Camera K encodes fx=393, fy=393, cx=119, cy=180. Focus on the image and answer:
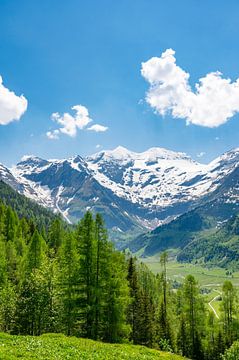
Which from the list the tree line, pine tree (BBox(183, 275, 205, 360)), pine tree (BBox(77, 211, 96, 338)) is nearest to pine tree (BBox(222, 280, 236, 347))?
the tree line

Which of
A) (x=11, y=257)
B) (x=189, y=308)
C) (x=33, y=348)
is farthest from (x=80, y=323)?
(x=11, y=257)

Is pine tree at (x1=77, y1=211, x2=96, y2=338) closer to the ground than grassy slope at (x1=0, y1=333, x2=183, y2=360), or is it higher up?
higher up

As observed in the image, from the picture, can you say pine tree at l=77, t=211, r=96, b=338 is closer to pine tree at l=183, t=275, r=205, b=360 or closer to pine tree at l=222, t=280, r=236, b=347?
pine tree at l=183, t=275, r=205, b=360

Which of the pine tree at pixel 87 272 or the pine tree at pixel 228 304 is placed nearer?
the pine tree at pixel 87 272

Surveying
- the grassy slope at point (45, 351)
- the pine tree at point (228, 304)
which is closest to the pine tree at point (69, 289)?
the grassy slope at point (45, 351)

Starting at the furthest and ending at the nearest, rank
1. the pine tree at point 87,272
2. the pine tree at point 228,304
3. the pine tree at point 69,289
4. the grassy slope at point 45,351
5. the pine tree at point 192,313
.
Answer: the pine tree at point 228,304 → the pine tree at point 192,313 → the pine tree at point 69,289 → the pine tree at point 87,272 → the grassy slope at point 45,351

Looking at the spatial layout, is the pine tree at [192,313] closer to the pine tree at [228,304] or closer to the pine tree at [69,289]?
the pine tree at [228,304]

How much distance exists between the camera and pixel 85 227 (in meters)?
57.8

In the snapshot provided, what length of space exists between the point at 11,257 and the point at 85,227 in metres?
53.1

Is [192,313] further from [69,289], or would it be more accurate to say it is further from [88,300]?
[69,289]

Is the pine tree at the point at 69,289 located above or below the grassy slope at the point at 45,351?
above

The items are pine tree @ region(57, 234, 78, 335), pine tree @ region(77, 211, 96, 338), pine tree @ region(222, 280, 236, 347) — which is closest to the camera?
pine tree @ region(77, 211, 96, 338)

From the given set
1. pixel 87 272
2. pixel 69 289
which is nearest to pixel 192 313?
pixel 87 272

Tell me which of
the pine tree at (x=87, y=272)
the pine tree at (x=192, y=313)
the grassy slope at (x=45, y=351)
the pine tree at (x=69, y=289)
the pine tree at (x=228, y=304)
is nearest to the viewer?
the grassy slope at (x=45, y=351)
